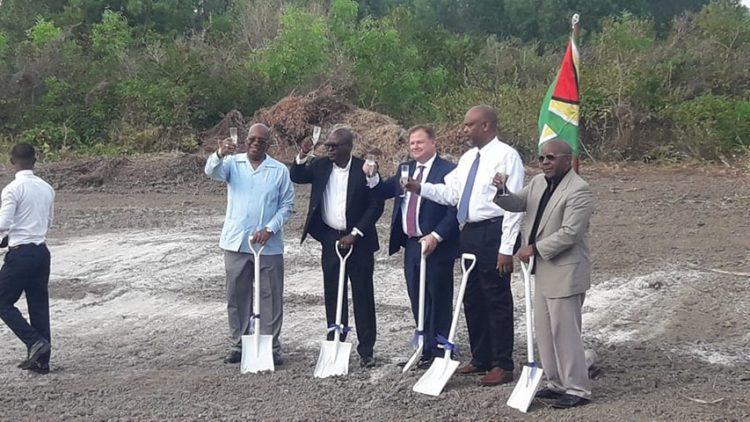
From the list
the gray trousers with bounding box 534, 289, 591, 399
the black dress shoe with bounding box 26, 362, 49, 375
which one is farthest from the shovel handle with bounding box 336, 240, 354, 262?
the black dress shoe with bounding box 26, 362, 49, 375

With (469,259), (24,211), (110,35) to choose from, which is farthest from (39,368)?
(110,35)

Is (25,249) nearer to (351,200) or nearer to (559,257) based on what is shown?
(351,200)

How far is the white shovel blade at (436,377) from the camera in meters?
6.85

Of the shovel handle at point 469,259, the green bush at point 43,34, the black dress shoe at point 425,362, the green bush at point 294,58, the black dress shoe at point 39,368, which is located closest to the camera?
the shovel handle at point 469,259

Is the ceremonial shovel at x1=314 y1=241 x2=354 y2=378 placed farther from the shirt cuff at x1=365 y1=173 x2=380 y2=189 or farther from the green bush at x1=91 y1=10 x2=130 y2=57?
the green bush at x1=91 y1=10 x2=130 y2=57

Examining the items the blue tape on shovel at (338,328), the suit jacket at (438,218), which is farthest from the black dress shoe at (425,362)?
the suit jacket at (438,218)

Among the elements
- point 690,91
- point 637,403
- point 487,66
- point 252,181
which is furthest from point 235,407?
point 487,66

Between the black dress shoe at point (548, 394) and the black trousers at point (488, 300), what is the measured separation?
487mm

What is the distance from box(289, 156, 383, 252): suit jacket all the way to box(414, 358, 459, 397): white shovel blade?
44.1 inches

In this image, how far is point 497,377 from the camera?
23.0ft

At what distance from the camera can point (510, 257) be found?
660 cm

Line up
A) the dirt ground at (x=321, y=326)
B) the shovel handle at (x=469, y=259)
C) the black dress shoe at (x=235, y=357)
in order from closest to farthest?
the dirt ground at (x=321, y=326)
the shovel handle at (x=469, y=259)
the black dress shoe at (x=235, y=357)

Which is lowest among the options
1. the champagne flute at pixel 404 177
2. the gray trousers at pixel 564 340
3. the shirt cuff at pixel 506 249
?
the gray trousers at pixel 564 340

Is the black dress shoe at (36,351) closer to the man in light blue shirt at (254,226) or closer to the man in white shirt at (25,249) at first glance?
the man in white shirt at (25,249)
